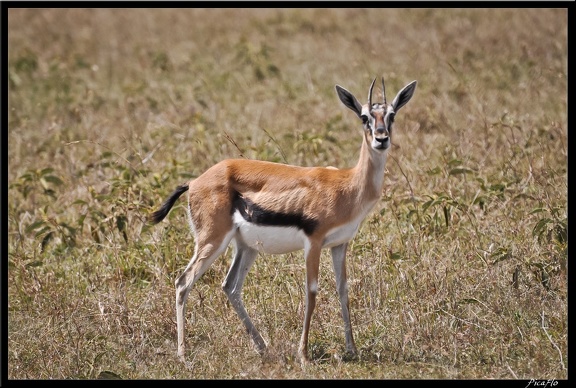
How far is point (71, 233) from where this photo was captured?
7.99 metres

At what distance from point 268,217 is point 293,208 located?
0.56 ft

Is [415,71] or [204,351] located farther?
[415,71]

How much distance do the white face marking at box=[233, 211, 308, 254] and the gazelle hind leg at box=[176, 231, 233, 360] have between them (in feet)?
0.42

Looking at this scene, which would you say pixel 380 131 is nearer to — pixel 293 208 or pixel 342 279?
pixel 293 208

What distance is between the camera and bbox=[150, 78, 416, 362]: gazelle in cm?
598

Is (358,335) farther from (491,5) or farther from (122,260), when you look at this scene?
(491,5)

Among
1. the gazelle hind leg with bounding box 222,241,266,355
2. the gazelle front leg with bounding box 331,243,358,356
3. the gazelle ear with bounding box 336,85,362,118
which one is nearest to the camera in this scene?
the gazelle ear with bounding box 336,85,362,118

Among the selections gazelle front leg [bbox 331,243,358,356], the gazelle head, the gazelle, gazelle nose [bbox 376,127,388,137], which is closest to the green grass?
gazelle front leg [bbox 331,243,358,356]

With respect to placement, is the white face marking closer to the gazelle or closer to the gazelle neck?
A: the gazelle

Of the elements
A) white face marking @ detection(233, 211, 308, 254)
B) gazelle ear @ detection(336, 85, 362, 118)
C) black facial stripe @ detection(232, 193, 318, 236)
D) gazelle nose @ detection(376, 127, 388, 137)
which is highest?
gazelle ear @ detection(336, 85, 362, 118)

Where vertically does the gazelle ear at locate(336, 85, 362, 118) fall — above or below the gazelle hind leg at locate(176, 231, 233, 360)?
above

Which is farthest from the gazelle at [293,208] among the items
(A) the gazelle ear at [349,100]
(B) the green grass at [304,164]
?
(B) the green grass at [304,164]
